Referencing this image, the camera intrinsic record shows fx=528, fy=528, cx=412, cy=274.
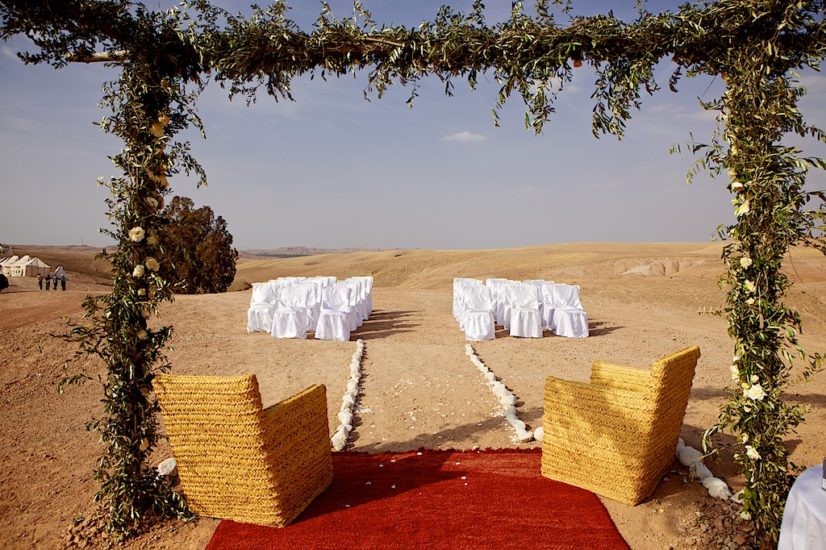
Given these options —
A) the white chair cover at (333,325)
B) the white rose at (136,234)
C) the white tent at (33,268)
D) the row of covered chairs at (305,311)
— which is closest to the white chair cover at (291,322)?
the row of covered chairs at (305,311)

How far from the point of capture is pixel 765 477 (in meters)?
3.38

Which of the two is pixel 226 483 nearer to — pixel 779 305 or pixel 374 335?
pixel 779 305

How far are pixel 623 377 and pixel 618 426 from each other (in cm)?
35

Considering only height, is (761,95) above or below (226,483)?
above

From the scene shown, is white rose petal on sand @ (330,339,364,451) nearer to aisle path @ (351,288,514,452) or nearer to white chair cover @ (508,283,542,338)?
aisle path @ (351,288,514,452)

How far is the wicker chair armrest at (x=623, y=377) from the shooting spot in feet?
12.0

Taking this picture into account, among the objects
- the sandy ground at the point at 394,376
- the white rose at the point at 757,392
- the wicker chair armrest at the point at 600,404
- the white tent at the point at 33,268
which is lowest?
the sandy ground at the point at 394,376

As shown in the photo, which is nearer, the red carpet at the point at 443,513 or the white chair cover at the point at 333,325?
the red carpet at the point at 443,513

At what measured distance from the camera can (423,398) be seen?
21.3 feet

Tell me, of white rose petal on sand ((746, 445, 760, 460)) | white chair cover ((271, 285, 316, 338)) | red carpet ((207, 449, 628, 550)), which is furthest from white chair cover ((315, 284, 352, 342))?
white rose petal on sand ((746, 445, 760, 460))

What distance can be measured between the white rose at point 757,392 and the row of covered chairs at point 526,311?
741 centimetres

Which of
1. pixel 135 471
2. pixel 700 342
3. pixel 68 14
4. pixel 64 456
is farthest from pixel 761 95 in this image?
pixel 700 342

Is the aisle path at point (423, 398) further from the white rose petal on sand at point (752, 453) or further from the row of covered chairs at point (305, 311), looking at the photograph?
the white rose petal on sand at point (752, 453)

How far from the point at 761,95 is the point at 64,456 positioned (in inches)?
252
